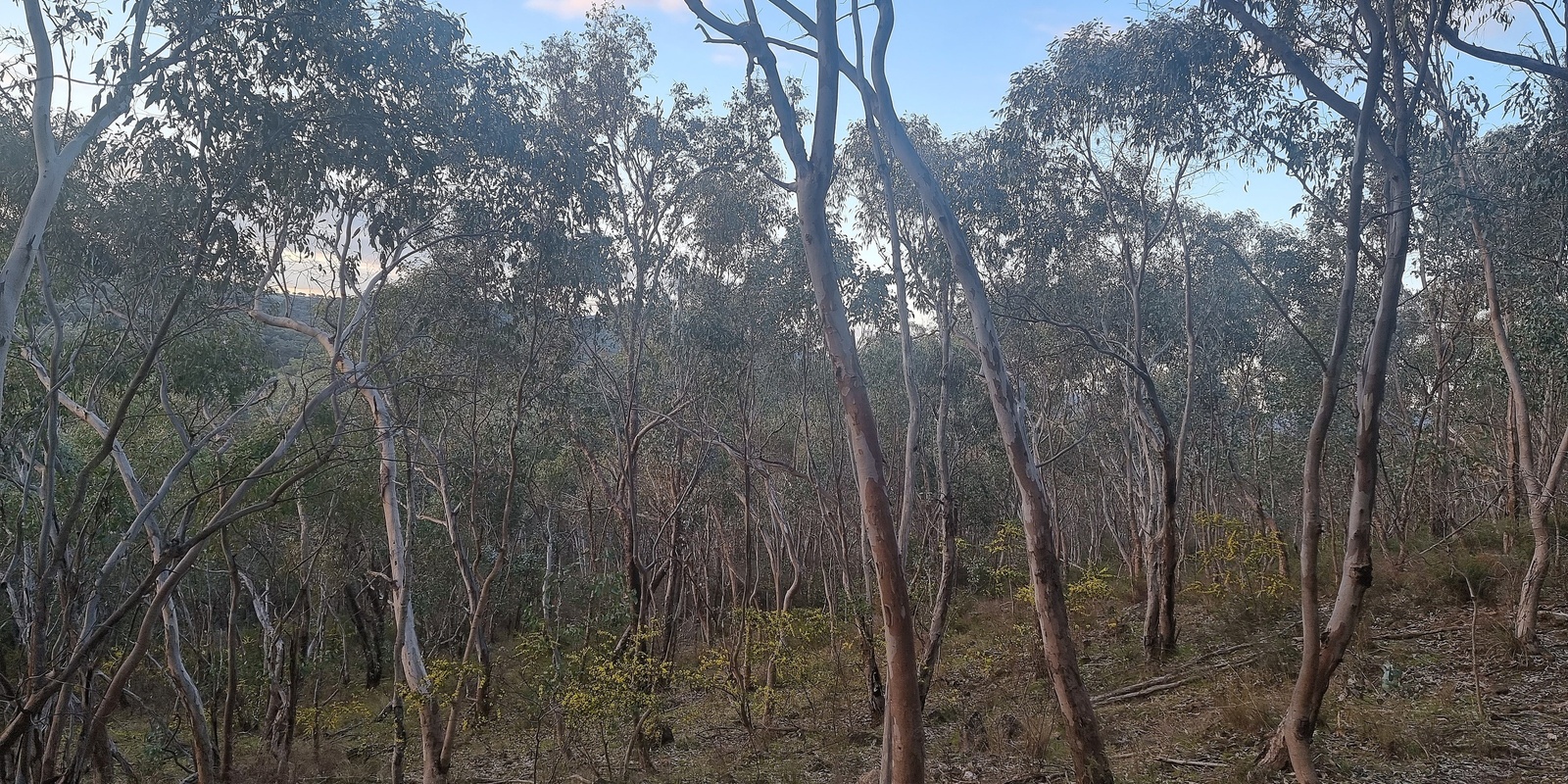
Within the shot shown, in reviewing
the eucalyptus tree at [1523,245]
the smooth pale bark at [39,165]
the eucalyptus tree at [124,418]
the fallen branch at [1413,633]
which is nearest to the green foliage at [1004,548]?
the fallen branch at [1413,633]

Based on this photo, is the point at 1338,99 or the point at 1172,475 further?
the point at 1172,475

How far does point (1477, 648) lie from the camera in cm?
830

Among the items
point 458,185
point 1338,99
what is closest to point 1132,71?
point 1338,99

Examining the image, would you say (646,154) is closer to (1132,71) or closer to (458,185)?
(458,185)

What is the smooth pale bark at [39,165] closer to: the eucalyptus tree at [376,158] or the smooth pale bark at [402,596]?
the eucalyptus tree at [376,158]

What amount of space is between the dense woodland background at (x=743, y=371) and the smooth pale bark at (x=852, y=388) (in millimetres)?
37

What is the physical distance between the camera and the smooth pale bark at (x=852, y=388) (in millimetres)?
5059

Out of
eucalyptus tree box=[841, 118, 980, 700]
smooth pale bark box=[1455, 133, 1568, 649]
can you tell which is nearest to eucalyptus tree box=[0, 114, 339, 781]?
eucalyptus tree box=[841, 118, 980, 700]

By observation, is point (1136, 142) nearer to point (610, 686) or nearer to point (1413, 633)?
point (1413, 633)

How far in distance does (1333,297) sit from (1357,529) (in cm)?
1226

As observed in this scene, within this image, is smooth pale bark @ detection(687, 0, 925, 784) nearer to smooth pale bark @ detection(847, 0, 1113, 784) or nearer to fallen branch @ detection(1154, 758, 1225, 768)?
smooth pale bark @ detection(847, 0, 1113, 784)

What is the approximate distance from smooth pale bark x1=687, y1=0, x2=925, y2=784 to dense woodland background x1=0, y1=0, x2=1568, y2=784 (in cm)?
4

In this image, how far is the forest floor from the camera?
6.45 m

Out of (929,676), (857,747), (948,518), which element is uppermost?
(948,518)
